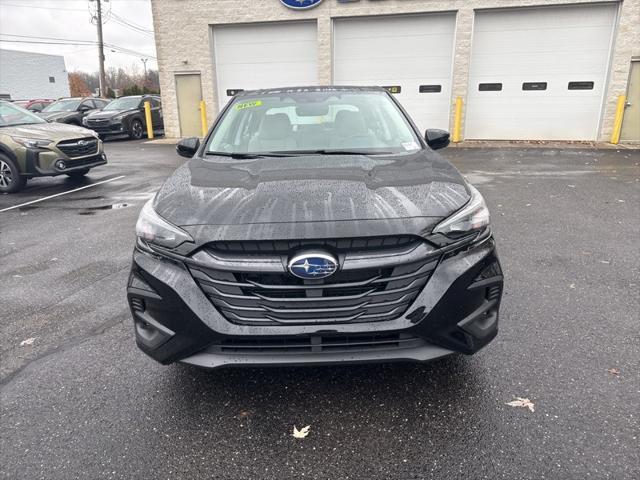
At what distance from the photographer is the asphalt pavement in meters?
2.04

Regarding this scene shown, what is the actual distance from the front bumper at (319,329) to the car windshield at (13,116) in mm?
8277

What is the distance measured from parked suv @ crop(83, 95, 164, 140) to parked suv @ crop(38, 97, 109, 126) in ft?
1.79

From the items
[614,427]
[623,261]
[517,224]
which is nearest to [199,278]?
[614,427]

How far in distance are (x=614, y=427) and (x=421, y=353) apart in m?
0.99

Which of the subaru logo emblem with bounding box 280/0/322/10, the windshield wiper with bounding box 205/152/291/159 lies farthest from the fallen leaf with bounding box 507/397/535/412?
the subaru logo emblem with bounding box 280/0/322/10

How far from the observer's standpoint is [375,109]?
3715mm

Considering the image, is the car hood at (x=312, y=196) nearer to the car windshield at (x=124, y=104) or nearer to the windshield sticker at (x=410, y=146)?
the windshield sticker at (x=410, y=146)

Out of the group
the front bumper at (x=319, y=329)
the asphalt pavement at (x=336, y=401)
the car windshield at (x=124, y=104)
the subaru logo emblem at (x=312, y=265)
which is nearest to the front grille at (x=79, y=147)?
the asphalt pavement at (x=336, y=401)

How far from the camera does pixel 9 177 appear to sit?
26.9 ft

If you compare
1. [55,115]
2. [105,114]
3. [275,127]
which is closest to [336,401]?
[275,127]

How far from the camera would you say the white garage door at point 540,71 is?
13.4 meters

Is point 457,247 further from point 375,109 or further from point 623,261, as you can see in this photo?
point 623,261

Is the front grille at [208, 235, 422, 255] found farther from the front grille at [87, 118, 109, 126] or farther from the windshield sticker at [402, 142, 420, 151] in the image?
the front grille at [87, 118, 109, 126]

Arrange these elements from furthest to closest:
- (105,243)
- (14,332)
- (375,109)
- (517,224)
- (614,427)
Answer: (517,224)
(105,243)
(375,109)
(14,332)
(614,427)
